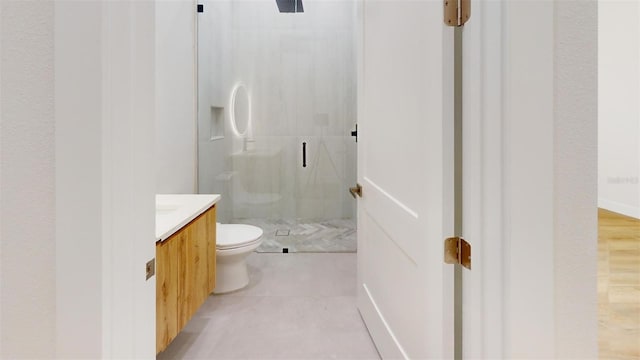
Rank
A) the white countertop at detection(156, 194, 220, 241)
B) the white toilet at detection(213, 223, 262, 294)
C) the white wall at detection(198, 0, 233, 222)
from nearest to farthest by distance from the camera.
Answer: the white countertop at detection(156, 194, 220, 241) → the white toilet at detection(213, 223, 262, 294) → the white wall at detection(198, 0, 233, 222)

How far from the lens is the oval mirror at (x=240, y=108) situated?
3.96 meters

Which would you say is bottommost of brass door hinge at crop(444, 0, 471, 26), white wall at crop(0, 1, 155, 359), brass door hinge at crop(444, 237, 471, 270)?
brass door hinge at crop(444, 237, 471, 270)

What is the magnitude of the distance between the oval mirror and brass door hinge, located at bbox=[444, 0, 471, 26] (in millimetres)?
3166

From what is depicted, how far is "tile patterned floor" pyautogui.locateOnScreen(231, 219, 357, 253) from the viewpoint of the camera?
3738 millimetres

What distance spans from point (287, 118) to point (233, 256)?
187 cm

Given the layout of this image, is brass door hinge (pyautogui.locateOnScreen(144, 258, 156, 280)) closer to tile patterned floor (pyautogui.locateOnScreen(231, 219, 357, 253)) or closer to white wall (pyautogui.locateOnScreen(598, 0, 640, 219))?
tile patterned floor (pyautogui.locateOnScreen(231, 219, 357, 253))

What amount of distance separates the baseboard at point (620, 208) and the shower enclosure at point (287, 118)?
3.28 metres

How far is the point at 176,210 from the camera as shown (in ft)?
6.73

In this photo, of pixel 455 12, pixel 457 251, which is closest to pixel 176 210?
pixel 457 251

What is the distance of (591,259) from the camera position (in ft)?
2.83

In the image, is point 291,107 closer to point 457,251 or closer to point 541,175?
point 457,251

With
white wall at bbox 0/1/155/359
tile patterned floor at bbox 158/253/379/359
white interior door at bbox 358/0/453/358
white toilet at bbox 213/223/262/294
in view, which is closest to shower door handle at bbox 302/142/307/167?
tile patterned floor at bbox 158/253/379/359

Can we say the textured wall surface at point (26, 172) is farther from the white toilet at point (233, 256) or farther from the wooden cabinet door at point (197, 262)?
the white toilet at point (233, 256)

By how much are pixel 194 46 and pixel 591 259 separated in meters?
3.41
